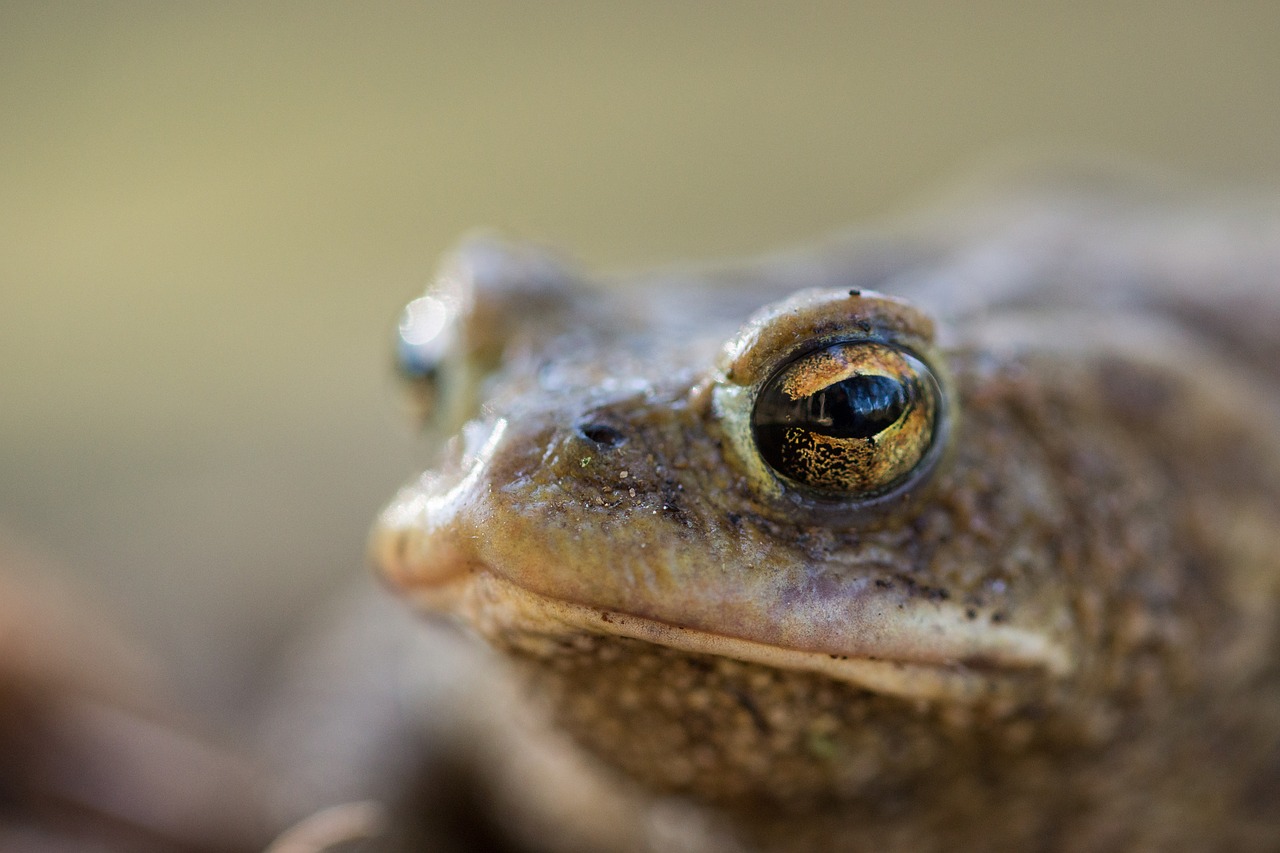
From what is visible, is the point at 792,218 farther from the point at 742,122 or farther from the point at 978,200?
the point at 978,200

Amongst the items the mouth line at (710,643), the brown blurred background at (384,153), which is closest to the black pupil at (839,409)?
the mouth line at (710,643)

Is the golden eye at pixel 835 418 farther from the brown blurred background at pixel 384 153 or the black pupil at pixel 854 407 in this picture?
the brown blurred background at pixel 384 153

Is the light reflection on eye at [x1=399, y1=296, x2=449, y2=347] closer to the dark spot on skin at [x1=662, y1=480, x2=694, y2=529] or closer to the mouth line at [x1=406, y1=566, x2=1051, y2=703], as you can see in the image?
the mouth line at [x1=406, y1=566, x2=1051, y2=703]

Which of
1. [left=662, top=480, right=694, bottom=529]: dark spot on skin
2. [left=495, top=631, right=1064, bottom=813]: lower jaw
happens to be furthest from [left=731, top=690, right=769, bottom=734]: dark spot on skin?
[left=662, top=480, right=694, bottom=529]: dark spot on skin

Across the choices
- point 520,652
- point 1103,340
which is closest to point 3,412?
point 520,652

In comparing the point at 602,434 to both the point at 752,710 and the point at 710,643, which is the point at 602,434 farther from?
the point at 752,710
